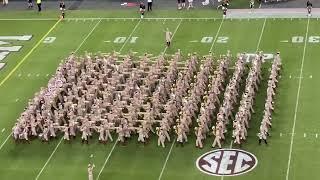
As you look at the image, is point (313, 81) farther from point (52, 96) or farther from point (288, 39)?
point (52, 96)

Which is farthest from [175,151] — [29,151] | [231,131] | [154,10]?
[154,10]

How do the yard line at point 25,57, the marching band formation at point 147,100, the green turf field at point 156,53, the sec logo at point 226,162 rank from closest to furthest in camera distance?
the sec logo at point 226,162
the green turf field at point 156,53
the marching band formation at point 147,100
the yard line at point 25,57

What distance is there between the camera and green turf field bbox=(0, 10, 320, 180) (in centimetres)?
2472

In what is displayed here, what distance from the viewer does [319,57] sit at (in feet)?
105

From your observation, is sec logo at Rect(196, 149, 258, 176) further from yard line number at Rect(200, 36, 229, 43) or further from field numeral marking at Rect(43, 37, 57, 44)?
field numeral marking at Rect(43, 37, 57, 44)

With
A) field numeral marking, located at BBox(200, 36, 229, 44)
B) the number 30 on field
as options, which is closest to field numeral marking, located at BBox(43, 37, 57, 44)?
field numeral marking, located at BBox(200, 36, 229, 44)

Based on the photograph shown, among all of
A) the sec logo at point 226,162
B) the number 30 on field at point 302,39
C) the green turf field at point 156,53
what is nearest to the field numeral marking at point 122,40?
the green turf field at point 156,53

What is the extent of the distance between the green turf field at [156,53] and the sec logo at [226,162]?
23 cm

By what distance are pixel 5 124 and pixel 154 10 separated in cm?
1302

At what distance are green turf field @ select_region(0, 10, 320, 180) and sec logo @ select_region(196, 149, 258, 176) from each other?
233mm

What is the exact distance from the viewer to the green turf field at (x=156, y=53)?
24.7m

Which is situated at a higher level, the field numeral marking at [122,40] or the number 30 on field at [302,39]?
the field numeral marking at [122,40]

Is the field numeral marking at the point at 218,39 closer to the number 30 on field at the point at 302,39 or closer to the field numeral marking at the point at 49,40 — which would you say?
the number 30 on field at the point at 302,39

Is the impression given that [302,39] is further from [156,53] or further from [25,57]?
[25,57]
